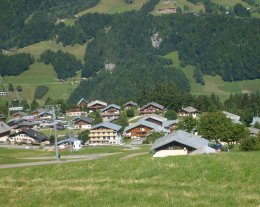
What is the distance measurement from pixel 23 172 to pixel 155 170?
6.64m

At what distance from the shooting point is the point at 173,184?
21031 mm

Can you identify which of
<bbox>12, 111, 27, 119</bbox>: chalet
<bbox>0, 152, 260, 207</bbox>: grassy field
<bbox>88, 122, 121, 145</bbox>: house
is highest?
<bbox>0, 152, 260, 207</bbox>: grassy field

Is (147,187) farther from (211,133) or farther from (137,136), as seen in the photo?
(137,136)

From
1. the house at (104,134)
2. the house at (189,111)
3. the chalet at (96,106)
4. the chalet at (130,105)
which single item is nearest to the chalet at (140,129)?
the house at (104,134)

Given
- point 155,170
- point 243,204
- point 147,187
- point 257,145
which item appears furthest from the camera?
point 257,145

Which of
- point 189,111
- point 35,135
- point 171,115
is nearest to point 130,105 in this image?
point 189,111

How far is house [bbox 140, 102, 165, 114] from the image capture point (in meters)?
143

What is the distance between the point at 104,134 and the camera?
110 meters

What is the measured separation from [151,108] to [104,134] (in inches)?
1376

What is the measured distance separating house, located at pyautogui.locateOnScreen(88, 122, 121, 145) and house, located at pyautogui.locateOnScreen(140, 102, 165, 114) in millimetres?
31592

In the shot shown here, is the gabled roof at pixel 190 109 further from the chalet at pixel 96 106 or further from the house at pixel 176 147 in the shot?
the house at pixel 176 147

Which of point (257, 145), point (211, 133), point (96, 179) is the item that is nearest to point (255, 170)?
point (96, 179)

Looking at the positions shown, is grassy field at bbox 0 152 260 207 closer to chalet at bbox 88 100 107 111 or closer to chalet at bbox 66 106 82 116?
chalet at bbox 66 106 82 116

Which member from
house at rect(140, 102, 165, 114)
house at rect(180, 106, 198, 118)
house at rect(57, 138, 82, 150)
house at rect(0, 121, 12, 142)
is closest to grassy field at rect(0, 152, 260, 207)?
house at rect(57, 138, 82, 150)
